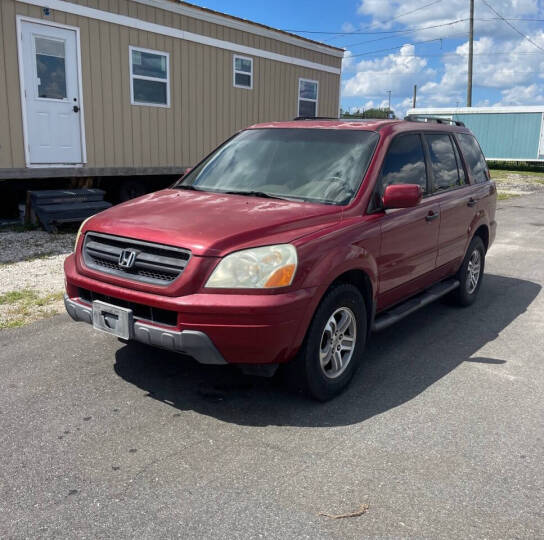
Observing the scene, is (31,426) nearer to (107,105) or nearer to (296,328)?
(296,328)

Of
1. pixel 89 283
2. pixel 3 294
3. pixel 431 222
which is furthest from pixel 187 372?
pixel 3 294

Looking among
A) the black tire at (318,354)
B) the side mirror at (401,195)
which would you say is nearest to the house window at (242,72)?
the side mirror at (401,195)

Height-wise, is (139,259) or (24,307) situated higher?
→ (139,259)

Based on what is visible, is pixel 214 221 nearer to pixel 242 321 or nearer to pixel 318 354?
pixel 242 321

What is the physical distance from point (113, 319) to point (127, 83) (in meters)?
8.56

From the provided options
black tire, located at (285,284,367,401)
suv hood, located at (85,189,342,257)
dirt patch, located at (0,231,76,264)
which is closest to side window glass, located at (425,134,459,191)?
suv hood, located at (85,189,342,257)

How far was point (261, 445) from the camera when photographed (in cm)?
324

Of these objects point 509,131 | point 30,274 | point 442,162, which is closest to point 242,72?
point 30,274

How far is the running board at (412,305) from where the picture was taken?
172 inches

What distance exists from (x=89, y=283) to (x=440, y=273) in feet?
10.6

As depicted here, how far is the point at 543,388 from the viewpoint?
4.12 metres

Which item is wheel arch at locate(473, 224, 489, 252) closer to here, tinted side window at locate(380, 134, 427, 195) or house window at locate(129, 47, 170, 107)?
tinted side window at locate(380, 134, 427, 195)

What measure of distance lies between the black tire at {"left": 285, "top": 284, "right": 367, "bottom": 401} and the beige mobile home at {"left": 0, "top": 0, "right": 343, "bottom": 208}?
25.0 feet

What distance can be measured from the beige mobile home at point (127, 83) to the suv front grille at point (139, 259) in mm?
6608
